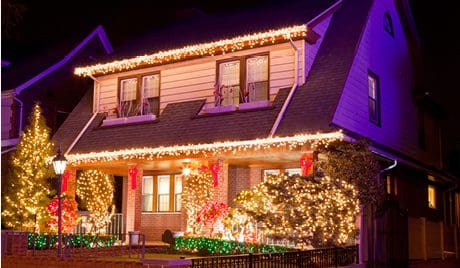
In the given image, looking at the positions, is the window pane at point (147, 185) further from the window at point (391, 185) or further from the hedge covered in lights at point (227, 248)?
the window at point (391, 185)

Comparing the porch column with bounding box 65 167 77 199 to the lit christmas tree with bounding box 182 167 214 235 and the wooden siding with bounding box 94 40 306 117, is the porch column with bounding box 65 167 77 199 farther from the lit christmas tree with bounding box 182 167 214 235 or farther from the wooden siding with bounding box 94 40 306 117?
the lit christmas tree with bounding box 182 167 214 235

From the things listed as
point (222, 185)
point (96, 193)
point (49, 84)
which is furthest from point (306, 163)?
point (49, 84)

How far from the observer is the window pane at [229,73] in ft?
66.1

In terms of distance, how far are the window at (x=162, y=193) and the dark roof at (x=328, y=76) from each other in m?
7.95

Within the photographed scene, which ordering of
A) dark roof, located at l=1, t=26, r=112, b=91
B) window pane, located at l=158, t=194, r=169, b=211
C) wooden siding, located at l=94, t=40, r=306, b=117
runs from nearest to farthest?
1. wooden siding, located at l=94, t=40, r=306, b=117
2. window pane, located at l=158, t=194, r=169, b=211
3. dark roof, located at l=1, t=26, r=112, b=91

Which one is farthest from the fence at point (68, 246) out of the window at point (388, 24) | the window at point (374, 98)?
the window at point (388, 24)

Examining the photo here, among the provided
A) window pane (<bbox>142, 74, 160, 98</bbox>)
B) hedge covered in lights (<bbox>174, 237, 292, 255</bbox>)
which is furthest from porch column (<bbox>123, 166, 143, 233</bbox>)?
hedge covered in lights (<bbox>174, 237, 292, 255</bbox>)

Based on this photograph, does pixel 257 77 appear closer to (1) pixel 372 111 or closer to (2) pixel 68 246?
(1) pixel 372 111

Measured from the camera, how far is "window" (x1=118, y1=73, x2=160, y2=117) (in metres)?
22.0

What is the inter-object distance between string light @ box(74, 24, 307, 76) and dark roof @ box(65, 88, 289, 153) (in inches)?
64.2

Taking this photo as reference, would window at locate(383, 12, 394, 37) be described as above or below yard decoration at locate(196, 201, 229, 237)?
above

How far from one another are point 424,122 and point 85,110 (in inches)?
577

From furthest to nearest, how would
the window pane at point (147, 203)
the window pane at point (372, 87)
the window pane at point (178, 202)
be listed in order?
the window pane at point (147, 203) → the window pane at point (178, 202) → the window pane at point (372, 87)

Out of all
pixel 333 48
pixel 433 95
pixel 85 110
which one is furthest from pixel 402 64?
pixel 85 110
